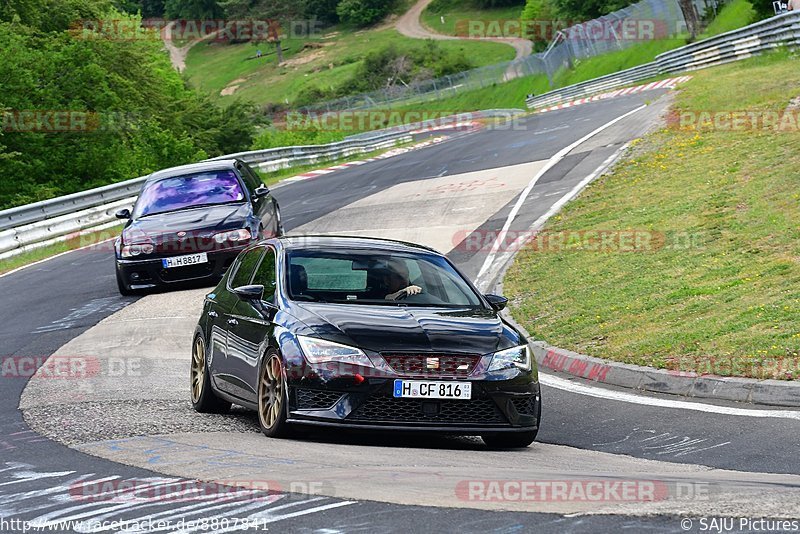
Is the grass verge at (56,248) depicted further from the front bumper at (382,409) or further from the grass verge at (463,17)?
the grass verge at (463,17)

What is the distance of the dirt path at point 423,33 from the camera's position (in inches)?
4648

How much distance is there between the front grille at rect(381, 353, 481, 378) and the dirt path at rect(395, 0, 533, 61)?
10204 centimetres

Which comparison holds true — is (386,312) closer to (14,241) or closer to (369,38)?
(14,241)

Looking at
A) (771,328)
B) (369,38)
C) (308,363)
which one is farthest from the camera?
(369,38)

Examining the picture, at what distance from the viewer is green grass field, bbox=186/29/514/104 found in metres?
119

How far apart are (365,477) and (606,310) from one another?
7.95 m

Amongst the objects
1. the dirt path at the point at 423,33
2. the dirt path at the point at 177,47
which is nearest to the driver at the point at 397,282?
the dirt path at the point at 423,33

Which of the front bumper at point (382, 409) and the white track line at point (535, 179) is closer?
the front bumper at point (382, 409)

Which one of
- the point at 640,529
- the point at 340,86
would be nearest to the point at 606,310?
the point at 640,529

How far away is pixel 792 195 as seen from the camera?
1767cm

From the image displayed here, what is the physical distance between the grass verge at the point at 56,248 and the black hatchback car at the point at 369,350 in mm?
14230

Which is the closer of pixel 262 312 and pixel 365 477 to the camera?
pixel 365 477

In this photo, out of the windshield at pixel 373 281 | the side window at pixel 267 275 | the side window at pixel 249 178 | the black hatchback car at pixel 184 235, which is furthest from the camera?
the side window at pixel 249 178

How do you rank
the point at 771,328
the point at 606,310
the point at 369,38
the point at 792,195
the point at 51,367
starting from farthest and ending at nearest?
1. the point at 369,38
2. the point at 792,195
3. the point at 606,310
4. the point at 51,367
5. the point at 771,328
